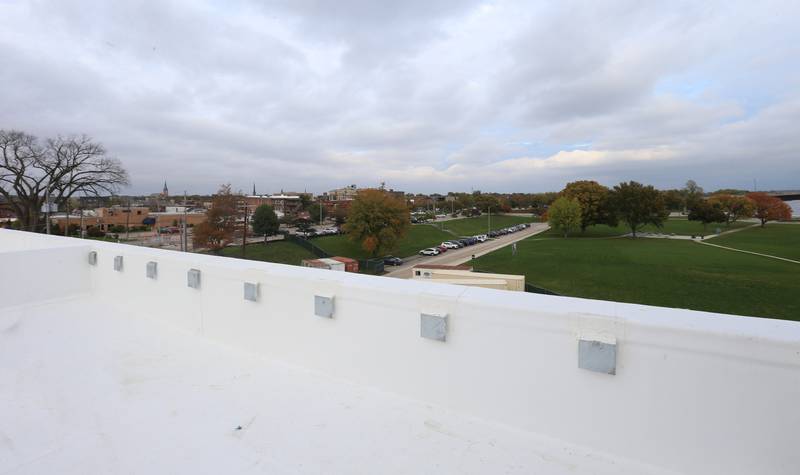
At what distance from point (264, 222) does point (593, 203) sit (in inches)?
1668

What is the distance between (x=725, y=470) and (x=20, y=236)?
10449 mm

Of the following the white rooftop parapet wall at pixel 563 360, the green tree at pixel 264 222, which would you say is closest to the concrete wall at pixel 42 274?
the white rooftop parapet wall at pixel 563 360

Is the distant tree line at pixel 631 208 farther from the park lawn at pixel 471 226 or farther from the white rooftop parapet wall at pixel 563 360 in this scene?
the white rooftop parapet wall at pixel 563 360

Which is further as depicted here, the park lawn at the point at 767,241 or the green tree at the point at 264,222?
the green tree at the point at 264,222

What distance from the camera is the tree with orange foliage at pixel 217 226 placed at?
30922 millimetres

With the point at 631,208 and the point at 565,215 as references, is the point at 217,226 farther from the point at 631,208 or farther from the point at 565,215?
the point at 631,208

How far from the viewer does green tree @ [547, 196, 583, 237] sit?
4888cm

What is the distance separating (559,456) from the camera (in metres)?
1.84

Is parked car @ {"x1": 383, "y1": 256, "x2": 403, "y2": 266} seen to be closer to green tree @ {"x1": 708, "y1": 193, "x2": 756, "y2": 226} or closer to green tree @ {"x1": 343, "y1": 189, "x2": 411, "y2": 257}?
green tree @ {"x1": 343, "y1": 189, "x2": 411, "y2": 257}

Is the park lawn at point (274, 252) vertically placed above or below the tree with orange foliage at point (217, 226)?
below

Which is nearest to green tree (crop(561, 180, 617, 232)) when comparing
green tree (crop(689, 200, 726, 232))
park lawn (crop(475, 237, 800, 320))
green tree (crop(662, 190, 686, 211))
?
park lawn (crop(475, 237, 800, 320))

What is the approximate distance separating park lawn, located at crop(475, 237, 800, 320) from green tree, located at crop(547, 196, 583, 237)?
889 cm

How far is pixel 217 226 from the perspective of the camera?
102 ft

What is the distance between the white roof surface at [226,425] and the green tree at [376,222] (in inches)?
1160
